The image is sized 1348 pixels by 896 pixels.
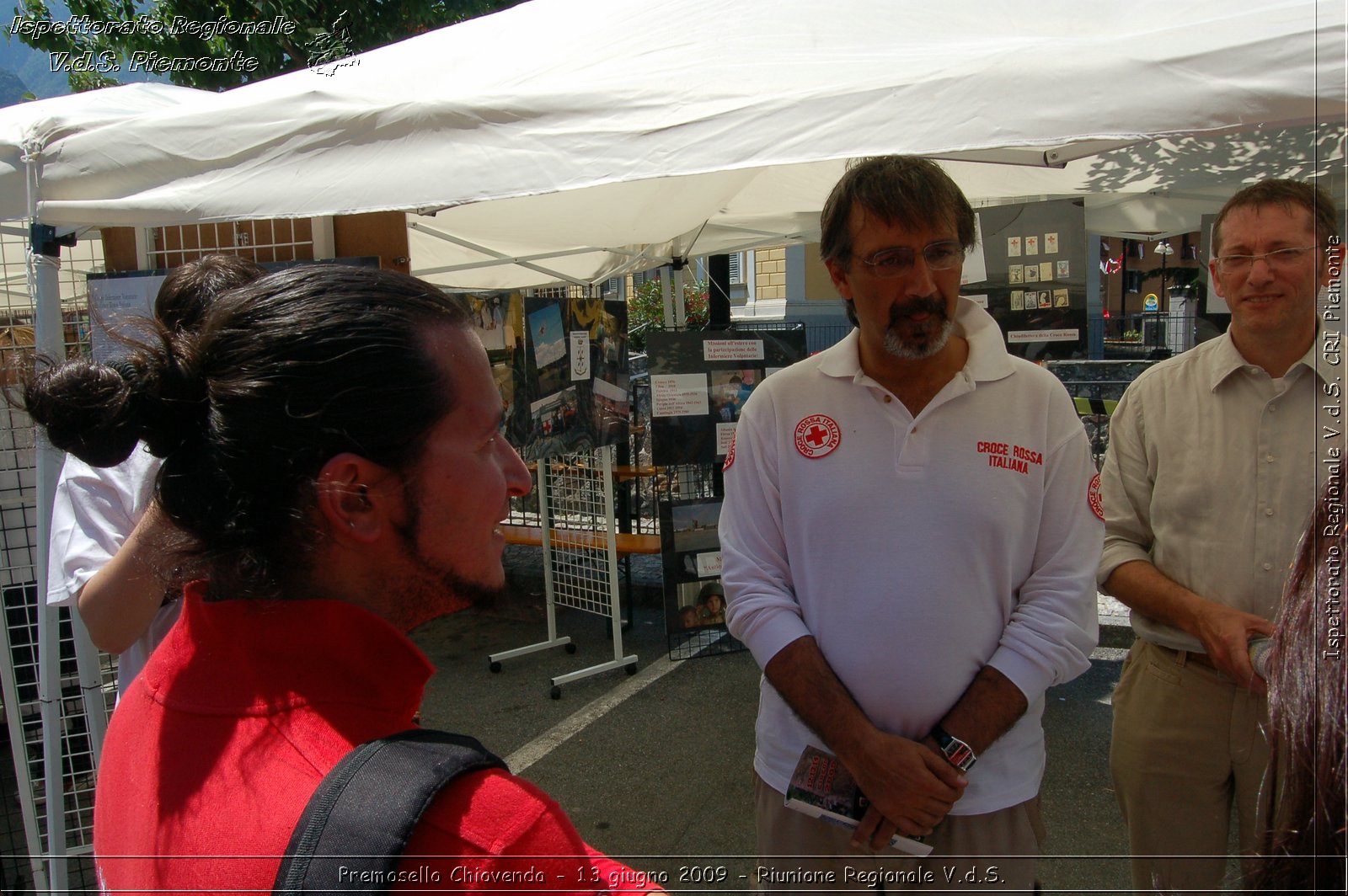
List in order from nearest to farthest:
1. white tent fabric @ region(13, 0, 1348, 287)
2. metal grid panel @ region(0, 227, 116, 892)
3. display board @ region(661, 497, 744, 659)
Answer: white tent fabric @ region(13, 0, 1348, 287) < metal grid panel @ region(0, 227, 116, 892) < display board @ region(661, 497, 744, 659)

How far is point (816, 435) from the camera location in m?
1.88

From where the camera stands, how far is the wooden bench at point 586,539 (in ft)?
17.4

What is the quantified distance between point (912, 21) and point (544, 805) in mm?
1825

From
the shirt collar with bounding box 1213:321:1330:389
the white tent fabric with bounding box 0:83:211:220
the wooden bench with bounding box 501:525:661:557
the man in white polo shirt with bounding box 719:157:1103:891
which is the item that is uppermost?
the white tent fabric with bounding box 0:83:211:220

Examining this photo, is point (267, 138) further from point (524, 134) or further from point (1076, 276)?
point (1076, 276)

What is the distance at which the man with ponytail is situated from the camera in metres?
0.70

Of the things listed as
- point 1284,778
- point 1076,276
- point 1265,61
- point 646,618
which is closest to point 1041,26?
point 1265,61

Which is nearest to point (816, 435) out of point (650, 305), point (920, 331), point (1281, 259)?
point (920, 331)

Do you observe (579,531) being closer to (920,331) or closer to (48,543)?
(48,543)

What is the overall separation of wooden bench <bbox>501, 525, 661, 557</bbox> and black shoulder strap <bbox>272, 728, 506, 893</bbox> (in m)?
4.33

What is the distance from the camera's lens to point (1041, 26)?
5.67ft

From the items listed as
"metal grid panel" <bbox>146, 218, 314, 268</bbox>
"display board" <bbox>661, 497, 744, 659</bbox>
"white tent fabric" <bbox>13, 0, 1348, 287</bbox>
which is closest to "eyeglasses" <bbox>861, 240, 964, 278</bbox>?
"white tent fabric" <bbox>13, 0, 1348, 287</bbox>

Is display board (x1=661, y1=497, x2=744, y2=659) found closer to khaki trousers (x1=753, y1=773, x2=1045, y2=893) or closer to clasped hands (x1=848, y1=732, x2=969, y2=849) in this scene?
khaki trousers (x1=753, y1=773, x2=1045, y2=893)

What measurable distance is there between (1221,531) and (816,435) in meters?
1.08
